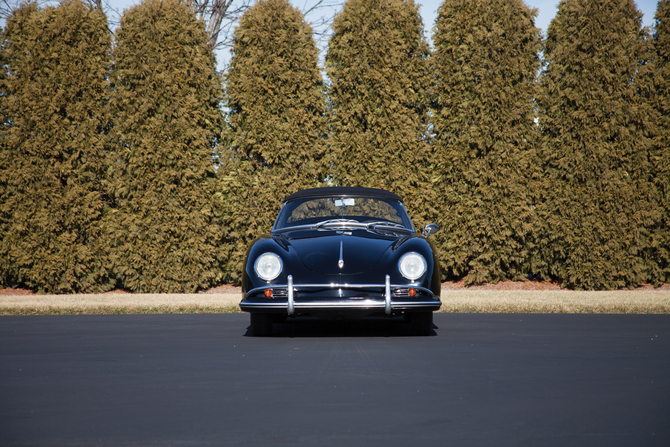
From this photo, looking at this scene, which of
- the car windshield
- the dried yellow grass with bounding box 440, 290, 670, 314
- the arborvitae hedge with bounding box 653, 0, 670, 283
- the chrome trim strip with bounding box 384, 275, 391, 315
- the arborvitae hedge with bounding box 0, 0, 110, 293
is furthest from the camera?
the arborvitae hedge with bounding box 653, 0, 670, 283

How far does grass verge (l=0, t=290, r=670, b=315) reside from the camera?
1038 centimetres

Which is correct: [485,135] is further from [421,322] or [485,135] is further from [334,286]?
[334,286]

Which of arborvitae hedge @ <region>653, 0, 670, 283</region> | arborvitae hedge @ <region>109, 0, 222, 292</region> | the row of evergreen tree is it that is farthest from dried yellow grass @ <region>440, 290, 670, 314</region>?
arborvitae hedge @ <region>109, 0, 222, 292</region>

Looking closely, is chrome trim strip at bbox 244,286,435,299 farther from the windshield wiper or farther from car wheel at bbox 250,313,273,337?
the windshield wiper

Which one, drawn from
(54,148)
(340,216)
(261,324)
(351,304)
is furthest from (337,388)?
(54,148)

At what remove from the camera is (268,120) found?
1453 centimetres

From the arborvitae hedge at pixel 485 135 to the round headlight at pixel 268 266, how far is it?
8.06 meters

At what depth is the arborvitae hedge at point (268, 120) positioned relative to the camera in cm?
1437

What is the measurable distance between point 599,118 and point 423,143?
3.80 m

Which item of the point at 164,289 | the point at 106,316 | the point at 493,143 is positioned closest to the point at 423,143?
the point at 493,143

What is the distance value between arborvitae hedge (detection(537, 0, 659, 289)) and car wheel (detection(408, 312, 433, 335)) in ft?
25.7

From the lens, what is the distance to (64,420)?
358cm

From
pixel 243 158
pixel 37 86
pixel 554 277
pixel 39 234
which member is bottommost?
pixel 554 277

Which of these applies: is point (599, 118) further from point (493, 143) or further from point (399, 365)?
point (399, 365)
